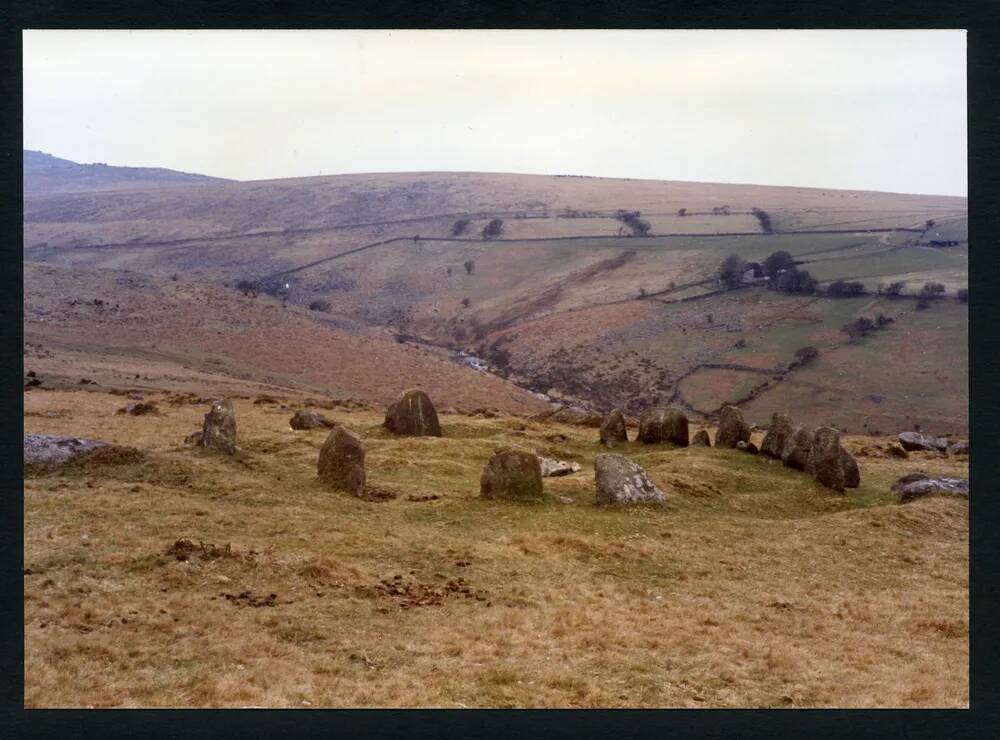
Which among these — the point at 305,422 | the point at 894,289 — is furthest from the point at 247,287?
the point at 305,422

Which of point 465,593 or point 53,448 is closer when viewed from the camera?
point 465,593

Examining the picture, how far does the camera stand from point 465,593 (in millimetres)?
14227

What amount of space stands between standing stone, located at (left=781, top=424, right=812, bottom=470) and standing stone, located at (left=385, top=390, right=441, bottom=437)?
511 inches

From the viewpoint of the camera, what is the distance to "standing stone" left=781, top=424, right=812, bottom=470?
28672 millimetres

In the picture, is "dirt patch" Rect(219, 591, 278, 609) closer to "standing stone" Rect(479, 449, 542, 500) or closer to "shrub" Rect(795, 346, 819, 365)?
"standing stone" Rect(479, 449, 542, 500)

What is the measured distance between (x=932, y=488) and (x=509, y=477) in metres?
13.5

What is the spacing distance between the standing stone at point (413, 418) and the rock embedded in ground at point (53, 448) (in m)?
11.8

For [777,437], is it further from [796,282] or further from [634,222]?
[634,222]

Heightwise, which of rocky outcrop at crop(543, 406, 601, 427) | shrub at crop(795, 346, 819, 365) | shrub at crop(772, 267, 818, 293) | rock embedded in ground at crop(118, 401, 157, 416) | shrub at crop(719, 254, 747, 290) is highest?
shrub at crop(719, 254, 747, 290)

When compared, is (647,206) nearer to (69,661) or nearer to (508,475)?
(508,475)

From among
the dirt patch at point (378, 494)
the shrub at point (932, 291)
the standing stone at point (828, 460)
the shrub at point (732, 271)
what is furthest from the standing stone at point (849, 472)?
the shrub at point (732, 271)

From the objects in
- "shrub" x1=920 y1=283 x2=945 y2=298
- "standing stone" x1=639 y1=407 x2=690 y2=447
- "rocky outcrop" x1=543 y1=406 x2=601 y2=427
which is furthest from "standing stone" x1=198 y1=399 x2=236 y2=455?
"shrub" x1=920 y1=283 x2=945 y2=298
